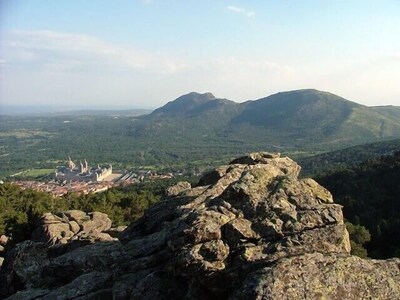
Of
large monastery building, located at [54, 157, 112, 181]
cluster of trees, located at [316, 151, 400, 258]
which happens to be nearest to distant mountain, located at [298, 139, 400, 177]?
cluster of trees, located at [316, 151, 400, 258]

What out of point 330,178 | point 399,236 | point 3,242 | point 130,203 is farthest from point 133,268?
point 330,178

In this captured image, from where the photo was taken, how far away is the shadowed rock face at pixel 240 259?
855cm

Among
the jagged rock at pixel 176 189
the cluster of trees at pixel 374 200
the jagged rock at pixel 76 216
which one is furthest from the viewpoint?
the cluster of trees at pixel 374 200

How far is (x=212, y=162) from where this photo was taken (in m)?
197

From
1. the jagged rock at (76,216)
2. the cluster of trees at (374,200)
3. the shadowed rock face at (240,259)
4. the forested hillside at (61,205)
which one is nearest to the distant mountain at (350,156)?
the cluster of trees at (374,200)

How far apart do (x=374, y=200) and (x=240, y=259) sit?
53.6 meters

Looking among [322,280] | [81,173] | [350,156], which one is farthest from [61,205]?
[81,173]

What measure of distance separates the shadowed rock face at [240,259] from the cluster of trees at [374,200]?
29.5 metres

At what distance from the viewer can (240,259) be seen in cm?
1002

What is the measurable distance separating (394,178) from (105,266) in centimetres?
5872

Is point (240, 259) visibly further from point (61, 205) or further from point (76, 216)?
point (61, 205)

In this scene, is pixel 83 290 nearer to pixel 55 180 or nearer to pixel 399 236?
pixel 399 236

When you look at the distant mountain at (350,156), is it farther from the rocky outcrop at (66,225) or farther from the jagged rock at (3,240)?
the jagged rock at (3,240)

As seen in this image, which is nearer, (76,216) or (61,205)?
(76,216)
